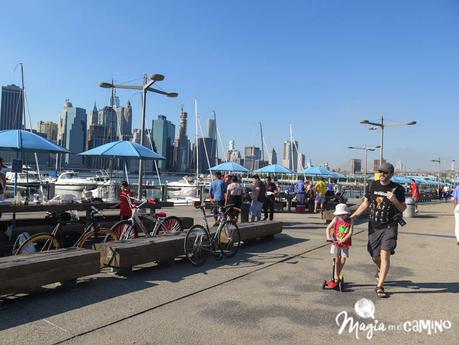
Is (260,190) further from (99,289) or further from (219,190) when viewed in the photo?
(99,289)

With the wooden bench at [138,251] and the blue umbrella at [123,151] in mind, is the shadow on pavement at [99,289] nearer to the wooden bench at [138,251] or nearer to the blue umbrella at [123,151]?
the wooden bench at [138,251]

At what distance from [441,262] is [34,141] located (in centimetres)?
932

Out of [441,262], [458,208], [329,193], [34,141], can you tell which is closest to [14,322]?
[34,141]

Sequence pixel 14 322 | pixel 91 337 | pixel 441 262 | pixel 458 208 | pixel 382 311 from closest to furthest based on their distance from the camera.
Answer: pixel 91 337 → pixel 14 322 → pixel 382 311 → pixel 441 262 → pixel 458 208

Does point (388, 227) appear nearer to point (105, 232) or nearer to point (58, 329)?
point (58, 329)

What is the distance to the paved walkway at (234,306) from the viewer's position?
4430 millimetres

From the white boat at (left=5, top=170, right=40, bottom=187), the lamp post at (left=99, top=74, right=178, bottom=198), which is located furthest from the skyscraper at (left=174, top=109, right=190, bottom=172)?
the lamp post at (left=99, top=74, right=178, bottom=198)

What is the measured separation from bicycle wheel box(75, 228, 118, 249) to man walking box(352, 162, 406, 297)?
461cm

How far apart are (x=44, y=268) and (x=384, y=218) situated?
181 inches

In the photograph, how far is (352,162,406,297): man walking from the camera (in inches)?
237

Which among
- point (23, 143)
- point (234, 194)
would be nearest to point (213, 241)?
point (234, 194)

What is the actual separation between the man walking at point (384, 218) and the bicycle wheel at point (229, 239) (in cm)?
307

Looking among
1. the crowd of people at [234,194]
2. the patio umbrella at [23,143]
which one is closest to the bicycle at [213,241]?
the crowd of people at [234,194]

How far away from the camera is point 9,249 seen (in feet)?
23.4
